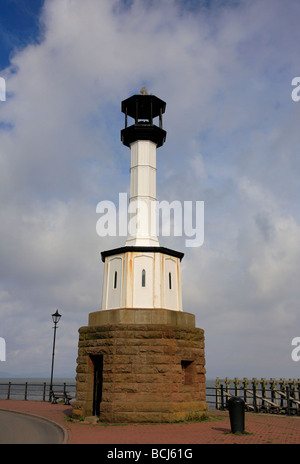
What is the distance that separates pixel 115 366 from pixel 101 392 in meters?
1.99

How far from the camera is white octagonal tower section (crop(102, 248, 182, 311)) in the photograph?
15844 mm

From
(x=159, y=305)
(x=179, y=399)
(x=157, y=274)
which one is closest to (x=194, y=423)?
(x=179, y=399)

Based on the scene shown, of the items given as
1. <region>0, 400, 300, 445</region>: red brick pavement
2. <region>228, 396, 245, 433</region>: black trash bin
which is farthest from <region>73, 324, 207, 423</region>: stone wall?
<region>228, 396, 245, 433</region>: black trash bin

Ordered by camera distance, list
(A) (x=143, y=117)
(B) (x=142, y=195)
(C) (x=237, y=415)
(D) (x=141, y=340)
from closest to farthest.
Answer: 1. (C) (x=237, y=415)
2. (D) (x=141, y=340)
3. (B) (x=142, y=195)
4. (A) (x=143, y=117)

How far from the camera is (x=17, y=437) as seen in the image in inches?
444

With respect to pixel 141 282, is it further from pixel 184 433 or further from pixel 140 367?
pixel 184 433

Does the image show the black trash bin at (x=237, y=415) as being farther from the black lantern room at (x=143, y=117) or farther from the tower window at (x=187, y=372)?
the black lantern room at (x=143, y=117)

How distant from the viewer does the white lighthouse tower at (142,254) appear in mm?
15969

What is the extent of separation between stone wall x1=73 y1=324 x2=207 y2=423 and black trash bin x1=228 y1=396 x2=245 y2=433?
2.72 m

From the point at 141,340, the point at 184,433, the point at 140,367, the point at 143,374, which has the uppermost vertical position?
the point at 141,340

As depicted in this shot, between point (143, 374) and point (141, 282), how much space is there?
12.3ft

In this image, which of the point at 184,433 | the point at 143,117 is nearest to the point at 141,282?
the point at 184,433

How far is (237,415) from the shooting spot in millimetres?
11758
